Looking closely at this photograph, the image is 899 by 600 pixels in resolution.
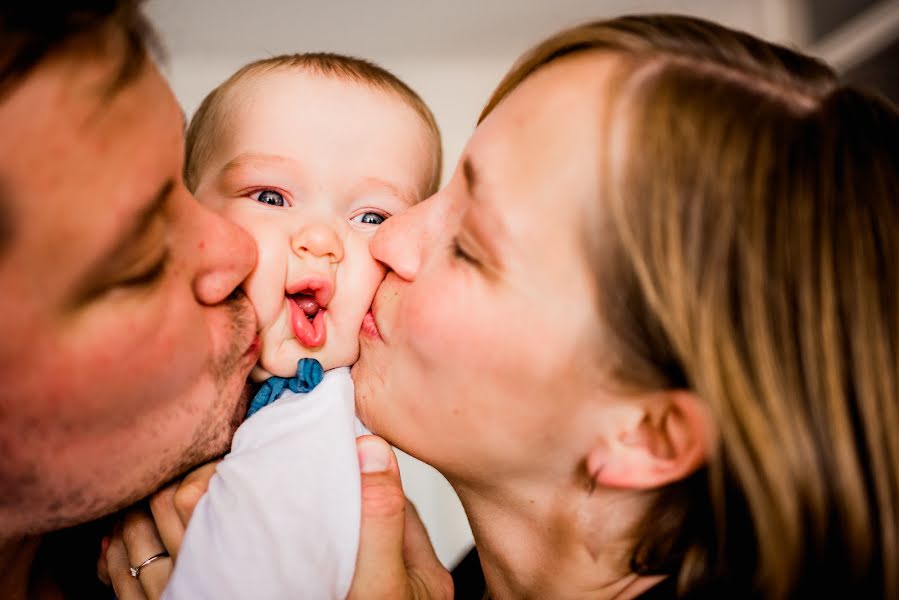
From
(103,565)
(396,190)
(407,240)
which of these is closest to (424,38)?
(396,190)

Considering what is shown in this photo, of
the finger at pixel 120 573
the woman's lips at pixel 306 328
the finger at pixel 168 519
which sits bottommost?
the finger at pixel 120 573

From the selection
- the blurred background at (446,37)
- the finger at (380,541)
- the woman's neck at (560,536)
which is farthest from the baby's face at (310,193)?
the blurred background at (446,37)

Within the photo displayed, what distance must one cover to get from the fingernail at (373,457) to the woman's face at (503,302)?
0.12ft

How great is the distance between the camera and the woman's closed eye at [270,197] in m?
1.23

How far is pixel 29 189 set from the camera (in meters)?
0.69

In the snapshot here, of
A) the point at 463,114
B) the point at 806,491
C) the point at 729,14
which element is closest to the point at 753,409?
the point at 806,491

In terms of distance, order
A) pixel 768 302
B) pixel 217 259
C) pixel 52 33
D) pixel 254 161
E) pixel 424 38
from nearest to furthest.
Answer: pixel 52 33 < pixel 768 302 < pixel 217 259 < pixel 254 161 < pixel 424 38

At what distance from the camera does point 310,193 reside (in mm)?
1218

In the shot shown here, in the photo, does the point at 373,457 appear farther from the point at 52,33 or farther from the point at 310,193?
the point at 52,33

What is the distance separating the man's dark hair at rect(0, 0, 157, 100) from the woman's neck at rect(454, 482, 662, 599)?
0.85 metres

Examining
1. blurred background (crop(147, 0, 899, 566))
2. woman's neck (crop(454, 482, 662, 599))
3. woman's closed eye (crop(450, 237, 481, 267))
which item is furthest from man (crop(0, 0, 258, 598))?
blurred background (crop(147, 0, 899, 566))

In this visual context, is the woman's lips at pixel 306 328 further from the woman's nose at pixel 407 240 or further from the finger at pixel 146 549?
the finger at pixel 146 549

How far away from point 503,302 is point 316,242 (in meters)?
0.35

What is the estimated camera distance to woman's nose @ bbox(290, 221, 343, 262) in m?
1.13
